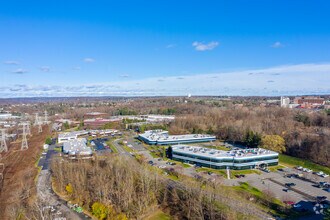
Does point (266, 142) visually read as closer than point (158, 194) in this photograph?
No

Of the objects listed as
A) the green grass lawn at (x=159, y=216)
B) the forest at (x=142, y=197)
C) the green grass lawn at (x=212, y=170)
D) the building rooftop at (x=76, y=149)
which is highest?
the forest at (x=142, y=197)

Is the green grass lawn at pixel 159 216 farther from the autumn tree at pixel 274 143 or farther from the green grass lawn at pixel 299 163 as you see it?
the autumn tree at pixel 274 143

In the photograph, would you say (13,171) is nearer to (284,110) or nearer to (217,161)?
(217,161)

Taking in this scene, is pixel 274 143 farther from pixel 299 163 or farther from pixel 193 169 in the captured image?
pixel 193 169

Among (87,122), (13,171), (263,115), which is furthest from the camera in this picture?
(87,122)

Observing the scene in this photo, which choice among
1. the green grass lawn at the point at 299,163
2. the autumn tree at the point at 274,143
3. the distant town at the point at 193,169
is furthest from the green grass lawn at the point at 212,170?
the autumn tree at the point at 274,143

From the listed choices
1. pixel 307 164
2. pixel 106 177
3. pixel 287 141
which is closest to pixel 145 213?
pixel 106 177

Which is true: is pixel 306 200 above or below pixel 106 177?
below

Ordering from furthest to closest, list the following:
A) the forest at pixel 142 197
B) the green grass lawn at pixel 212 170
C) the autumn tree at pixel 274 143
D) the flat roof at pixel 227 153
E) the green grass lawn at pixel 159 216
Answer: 1. the autumn tree at pixel 274 143
2. the flat roof at pixel 227 153
3. the green grass lawn at pixel 212 170
4. the green grass lawn at pixel 159 216
5. the forest at pixel 142 197

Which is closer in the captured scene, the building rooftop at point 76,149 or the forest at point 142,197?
the forest at point 142,197
